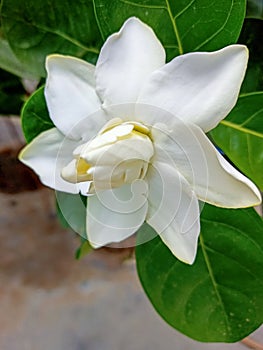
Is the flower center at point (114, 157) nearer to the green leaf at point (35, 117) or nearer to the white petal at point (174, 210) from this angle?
the white petal at point (174, 210)

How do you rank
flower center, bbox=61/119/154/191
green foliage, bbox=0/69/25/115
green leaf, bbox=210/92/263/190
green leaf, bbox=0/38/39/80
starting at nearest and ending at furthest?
1. flower center, bbox=61/119/154/191
2. green leaf, bbox=210/92/263/190
3. green leaf, bbox=0/38/39/80
4. green foliage, bbox=0/69/25/115

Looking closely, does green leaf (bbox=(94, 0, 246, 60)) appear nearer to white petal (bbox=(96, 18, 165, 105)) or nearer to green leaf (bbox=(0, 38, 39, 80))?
white petal (bbox=(96, 18, 165, 105))

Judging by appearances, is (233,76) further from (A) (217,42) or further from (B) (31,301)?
(B) (31,301)

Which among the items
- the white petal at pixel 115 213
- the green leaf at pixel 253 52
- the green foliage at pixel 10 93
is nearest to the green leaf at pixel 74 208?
the white petal at pixel 115 213

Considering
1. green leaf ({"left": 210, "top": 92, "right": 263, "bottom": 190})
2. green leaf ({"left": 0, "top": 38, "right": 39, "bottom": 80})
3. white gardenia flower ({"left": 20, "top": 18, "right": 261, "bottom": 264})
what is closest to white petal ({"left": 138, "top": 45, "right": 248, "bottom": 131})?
white gardenia flower ({"left": 20, "top": 18, "right": 261, "bottom": 264})

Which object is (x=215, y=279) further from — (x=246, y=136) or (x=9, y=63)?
(x=9, y=63)

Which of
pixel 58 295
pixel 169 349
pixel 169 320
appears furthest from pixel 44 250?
pixel 169 320
